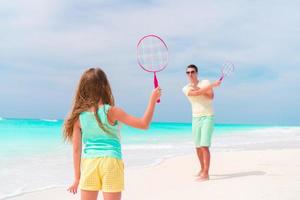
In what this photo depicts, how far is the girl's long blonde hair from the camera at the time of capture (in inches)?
142

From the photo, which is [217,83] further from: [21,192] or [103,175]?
[103,175]

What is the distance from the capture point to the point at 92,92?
3619 mm

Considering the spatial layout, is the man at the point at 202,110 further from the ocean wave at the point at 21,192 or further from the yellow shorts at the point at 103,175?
the yellow shorts at the point at 103,175

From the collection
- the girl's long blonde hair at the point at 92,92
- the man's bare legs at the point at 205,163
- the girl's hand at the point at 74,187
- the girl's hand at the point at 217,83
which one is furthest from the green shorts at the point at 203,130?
the girl's long blonde hair at the point at 92,92

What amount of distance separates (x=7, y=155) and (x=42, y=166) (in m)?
3.19

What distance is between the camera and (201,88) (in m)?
7.41

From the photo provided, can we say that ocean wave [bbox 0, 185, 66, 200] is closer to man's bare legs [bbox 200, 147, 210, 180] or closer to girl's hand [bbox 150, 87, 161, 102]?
man's bare legs [bbox 200, 147, 210, 180]

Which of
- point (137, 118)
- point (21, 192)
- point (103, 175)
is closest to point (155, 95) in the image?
point (137, 118)

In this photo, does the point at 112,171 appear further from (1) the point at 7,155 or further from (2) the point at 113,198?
(1) the point at 7,155

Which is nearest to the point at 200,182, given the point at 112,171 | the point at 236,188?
the point at 236,188

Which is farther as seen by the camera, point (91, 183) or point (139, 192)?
point (139, 192)

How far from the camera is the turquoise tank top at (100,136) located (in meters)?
3.58

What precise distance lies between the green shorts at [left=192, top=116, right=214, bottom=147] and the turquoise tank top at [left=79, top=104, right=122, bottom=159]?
13.2 ft

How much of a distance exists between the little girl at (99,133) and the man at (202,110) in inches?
155
